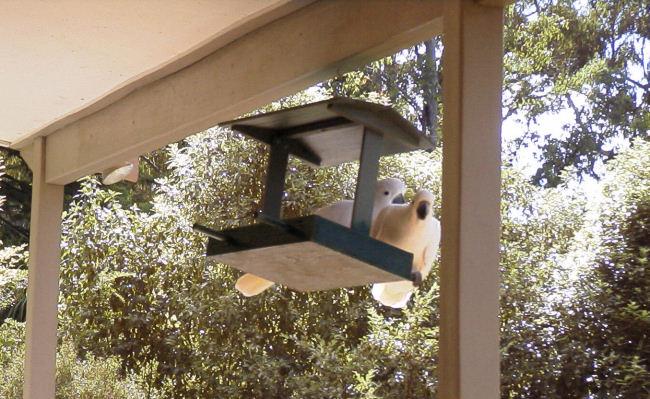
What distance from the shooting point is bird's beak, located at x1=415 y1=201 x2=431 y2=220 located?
1.91 meters

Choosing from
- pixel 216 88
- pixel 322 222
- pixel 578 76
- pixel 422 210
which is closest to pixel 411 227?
pixel 422 210

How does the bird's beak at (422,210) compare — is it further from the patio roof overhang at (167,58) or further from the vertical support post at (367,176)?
the patio roof overhang at (167,58)

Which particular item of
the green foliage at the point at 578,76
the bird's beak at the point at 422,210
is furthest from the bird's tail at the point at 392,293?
the green foliage at the point at 578,76

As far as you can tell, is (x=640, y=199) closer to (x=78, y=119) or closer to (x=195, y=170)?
(x=195, y=170)

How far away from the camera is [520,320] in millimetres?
5656

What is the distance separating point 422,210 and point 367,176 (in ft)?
0.44

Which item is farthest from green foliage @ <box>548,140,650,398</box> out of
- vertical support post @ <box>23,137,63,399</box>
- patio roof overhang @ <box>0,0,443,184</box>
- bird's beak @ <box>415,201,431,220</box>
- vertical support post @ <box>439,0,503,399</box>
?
vertical support post @ <box>439,0,503,399</box>

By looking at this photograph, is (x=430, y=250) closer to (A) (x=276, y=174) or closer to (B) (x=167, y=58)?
(A) (x=276, y=174)

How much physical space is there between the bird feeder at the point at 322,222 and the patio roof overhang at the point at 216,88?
13 cm

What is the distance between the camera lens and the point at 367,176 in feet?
6.07

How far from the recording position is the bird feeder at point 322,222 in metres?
1.73

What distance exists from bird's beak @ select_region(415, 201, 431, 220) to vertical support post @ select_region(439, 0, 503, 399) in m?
0.31

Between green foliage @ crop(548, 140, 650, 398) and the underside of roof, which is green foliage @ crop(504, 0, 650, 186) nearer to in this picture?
green foliage @ crop(548, 140, 650, 398)

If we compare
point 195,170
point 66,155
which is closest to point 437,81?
point 195,170
